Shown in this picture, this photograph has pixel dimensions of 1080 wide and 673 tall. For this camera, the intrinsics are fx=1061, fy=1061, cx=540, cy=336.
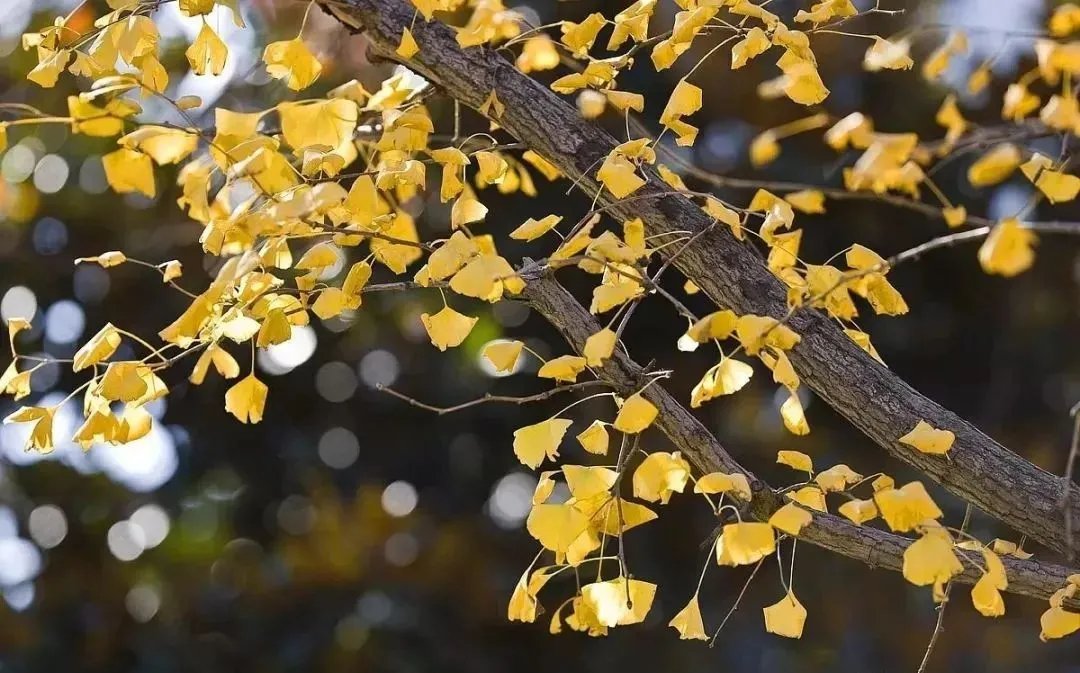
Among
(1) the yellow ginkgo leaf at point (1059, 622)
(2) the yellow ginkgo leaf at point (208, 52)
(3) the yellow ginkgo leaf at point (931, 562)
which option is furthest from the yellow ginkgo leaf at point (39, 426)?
(1) the yellow ginkgo leaf at point (1059, 622)

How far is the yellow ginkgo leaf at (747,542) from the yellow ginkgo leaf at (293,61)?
0.42m

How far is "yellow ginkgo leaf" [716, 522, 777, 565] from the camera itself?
61 cm

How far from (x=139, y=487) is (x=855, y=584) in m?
1.41

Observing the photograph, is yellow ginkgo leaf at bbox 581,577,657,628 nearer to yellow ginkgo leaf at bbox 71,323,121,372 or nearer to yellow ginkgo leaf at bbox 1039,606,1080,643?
yellow ginkgo leaf at bbox 1039,606,1080,643

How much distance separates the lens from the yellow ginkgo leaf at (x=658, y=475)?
2.14 ft

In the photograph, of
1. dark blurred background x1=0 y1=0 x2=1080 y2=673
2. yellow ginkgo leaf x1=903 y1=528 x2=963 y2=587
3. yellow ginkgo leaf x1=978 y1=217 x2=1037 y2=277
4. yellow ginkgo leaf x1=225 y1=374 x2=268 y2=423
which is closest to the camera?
yellow ginkgo leaf x1=978 y1=217 x2=1037 y2=277

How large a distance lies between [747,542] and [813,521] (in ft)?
0.51

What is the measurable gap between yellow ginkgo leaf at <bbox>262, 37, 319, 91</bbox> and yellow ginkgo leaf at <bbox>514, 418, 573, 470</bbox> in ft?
0.95

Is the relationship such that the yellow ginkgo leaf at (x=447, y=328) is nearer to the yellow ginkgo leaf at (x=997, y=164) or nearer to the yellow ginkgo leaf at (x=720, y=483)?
the yellow ginkgo leaf at (x=720, y=483)

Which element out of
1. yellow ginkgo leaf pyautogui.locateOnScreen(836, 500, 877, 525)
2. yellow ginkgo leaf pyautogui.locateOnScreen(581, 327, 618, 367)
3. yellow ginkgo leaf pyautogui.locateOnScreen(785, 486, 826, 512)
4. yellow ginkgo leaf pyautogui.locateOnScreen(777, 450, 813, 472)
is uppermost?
yellow ginkgo leaf pyautogui.locateOnScreen(581, 327, 618, 367)

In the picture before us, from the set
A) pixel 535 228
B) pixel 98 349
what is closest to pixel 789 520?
pixel 535 228

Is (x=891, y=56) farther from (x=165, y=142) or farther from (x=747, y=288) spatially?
(x=165, y=142)

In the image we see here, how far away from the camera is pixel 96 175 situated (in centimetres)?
211

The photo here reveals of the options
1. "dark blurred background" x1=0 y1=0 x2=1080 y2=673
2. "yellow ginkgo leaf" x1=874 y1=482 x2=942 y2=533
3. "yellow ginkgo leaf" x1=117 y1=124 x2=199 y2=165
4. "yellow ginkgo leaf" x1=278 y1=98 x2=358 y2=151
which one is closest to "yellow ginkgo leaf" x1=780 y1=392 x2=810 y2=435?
"yellow ginkgo leaf" x1=874 y1=482 x2=942 y2=533
